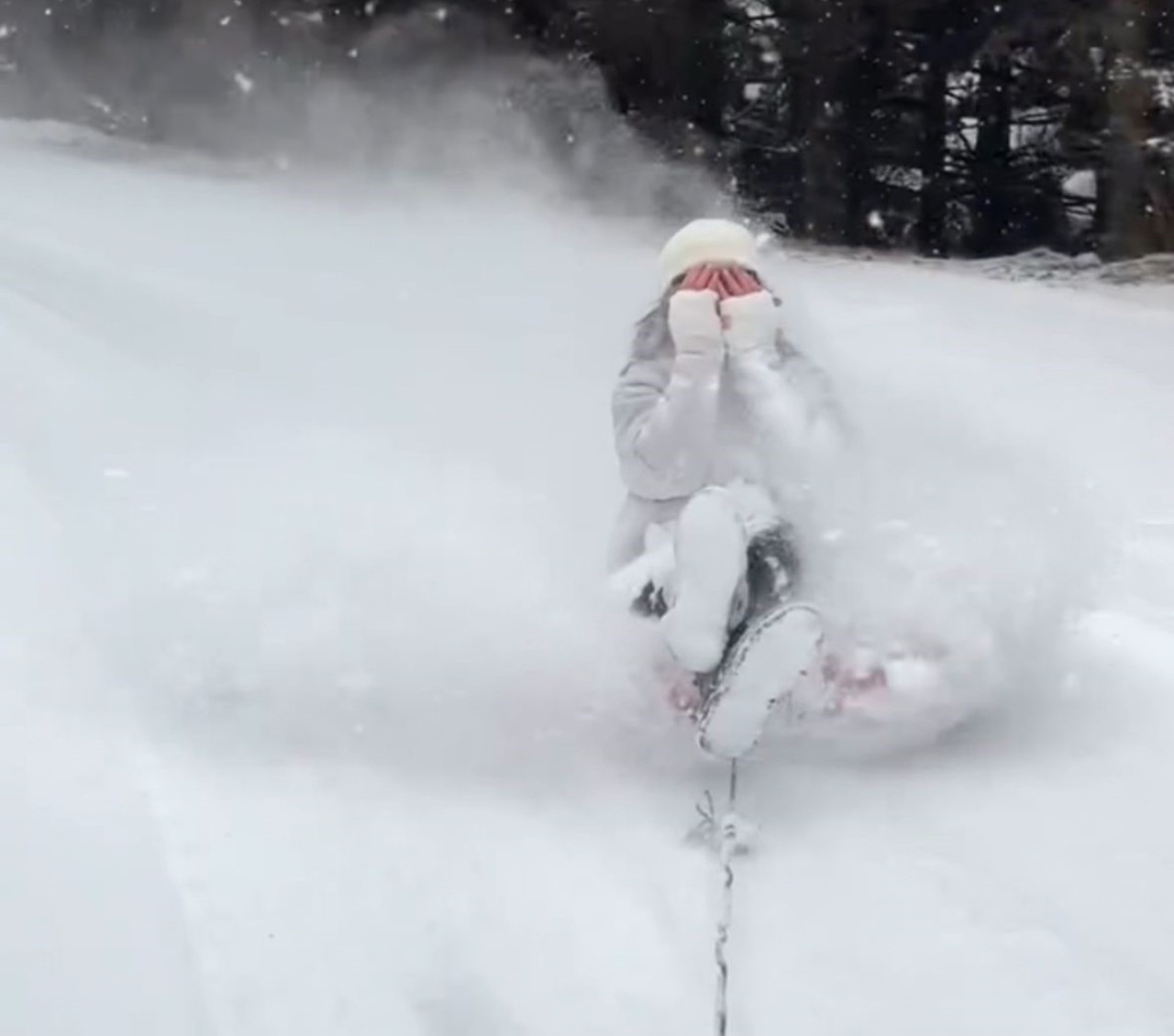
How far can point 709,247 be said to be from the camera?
495 centimetres

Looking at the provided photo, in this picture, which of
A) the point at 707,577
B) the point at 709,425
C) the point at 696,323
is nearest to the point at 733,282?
the point at 696,323

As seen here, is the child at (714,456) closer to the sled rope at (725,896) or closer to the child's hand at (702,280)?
the child's hand at (702,280)

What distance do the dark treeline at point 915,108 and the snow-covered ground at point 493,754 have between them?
14.5ft

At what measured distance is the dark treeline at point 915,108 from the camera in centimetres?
1279

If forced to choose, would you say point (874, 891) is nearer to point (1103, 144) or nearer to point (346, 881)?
point (346, 881)

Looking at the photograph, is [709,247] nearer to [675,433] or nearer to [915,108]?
[675,433]

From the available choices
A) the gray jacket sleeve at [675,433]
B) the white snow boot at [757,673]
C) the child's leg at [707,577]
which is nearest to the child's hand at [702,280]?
the gray jacket sleeve at [675,433]

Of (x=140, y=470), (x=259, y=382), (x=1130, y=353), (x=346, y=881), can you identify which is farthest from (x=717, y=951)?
(x=1130, y=353)

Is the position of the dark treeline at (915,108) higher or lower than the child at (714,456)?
lower

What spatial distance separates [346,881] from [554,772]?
739 millimetres

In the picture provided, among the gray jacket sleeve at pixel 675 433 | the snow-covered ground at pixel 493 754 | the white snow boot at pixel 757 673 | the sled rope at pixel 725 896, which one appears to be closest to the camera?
the sled rope at pixel 725 896

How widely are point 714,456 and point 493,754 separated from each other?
3.07 ft

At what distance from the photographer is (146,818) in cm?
399

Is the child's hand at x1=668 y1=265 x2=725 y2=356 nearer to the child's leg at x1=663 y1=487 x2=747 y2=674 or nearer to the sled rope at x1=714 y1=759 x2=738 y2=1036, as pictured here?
the child's leg at x1=663 y1=487 x2=747 y2=674
